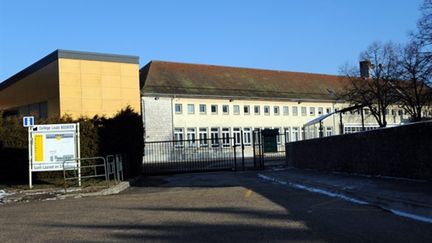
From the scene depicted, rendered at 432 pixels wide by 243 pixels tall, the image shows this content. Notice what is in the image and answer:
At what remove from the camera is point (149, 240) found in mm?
8953

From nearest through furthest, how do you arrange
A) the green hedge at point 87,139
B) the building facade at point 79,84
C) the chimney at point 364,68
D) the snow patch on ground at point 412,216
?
1. the snow patch on ground at point 412,216
2. the green hedge at point 87,139
3. the building facade at point 79,84
4. the chimney at point 364,68

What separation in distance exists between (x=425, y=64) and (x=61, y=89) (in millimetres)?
28269

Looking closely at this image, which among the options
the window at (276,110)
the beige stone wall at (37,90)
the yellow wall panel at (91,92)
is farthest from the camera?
the window at (276,110)

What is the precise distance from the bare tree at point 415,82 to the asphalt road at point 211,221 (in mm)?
23015

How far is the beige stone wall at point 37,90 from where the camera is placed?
46.4 m

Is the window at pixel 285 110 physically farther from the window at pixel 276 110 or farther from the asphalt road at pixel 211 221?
the asphalt road at pixel 211 221

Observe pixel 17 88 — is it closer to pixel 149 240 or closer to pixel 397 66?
pixel 397 66

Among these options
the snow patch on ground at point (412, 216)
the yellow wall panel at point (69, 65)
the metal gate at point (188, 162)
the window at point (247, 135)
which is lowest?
the snow patch on ground at point (412, 216)

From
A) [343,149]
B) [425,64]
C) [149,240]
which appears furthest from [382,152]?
[425,64]

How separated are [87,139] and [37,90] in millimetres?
27277

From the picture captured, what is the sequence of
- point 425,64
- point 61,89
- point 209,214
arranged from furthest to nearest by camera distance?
point 61,89 → point 425,64 → point 209,214

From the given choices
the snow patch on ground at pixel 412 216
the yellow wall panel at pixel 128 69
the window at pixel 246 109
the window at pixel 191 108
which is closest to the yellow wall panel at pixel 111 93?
the yellow wall panel at pixel 128 69

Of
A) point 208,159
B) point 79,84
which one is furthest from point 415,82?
point 79,84

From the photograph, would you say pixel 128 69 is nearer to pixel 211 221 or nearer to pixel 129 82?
pixel 129 82
